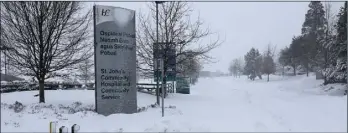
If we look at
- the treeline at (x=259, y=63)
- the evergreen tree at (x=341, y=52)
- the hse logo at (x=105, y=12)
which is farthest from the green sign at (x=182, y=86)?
the treeline at (x=259, y=63)

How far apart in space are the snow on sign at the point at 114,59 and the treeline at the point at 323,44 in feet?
62.2

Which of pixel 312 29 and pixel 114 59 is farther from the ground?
pixel 312 29

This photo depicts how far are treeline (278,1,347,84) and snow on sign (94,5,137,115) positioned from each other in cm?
1895

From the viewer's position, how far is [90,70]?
1945 centimetres

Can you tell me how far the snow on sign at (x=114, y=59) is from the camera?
14.6 metres

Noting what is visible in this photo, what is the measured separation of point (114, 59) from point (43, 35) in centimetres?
345

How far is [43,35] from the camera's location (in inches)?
622

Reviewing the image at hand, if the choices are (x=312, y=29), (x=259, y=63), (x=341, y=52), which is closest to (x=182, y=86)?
(x=341, y=52)

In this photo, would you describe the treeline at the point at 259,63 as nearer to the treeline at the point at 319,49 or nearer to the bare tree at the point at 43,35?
the treeline at the point at 319,49

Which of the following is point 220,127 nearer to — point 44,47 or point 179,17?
point 44,47

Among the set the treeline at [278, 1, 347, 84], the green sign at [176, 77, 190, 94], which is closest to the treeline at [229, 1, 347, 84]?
the treeline at [278, 1, 347, 84]

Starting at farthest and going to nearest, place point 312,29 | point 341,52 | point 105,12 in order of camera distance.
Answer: point 312,29, point 341,52, point 105,12

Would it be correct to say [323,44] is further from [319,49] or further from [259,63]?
[259,63]

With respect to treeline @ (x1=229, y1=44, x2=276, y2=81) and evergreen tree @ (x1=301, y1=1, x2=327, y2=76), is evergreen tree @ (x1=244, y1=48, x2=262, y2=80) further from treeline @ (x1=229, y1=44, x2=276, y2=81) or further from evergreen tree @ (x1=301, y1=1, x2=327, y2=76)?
evergreen tree @ (x1=301, y1=1, x2=327, y2=76)
